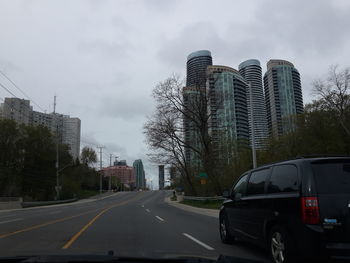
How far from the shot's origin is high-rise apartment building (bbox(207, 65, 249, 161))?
117ft

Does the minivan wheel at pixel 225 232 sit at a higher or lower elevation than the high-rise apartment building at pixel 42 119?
lower

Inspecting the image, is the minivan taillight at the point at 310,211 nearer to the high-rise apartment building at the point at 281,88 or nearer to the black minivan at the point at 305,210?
the black minivan at the point at 305,210

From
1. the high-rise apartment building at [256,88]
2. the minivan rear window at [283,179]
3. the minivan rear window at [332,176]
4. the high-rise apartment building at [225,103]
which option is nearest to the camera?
the minivan rear window at [332,176]

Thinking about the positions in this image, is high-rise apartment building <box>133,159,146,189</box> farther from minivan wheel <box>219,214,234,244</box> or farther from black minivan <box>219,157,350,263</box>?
black minivan <box>219,157,350,263</box>

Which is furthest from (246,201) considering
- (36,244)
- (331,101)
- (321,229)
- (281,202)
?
(331,101)

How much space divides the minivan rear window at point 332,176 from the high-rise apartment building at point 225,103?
95.2 ft

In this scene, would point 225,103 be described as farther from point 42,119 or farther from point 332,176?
point 332,176

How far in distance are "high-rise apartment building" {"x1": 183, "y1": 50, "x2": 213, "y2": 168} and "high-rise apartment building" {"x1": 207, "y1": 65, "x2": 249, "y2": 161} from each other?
0.87 metres

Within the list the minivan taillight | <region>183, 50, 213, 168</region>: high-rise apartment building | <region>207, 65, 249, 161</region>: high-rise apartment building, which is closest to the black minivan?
the minivan taillight

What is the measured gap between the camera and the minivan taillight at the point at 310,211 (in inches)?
218

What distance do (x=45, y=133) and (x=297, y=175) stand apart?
65566 mm

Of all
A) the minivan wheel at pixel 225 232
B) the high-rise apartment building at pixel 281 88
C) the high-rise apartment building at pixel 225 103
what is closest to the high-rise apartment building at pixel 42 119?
the high-rise apartment building at pixel 225 103

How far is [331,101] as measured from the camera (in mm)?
42250

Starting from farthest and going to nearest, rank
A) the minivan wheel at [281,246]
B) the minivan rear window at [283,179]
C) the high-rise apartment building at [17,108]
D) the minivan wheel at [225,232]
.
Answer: the high-rise apartment building at [17,108]
the minivan wheel at [225,232]
the minivan rear window at [283,179]
the minivan wheel at [281,246]
